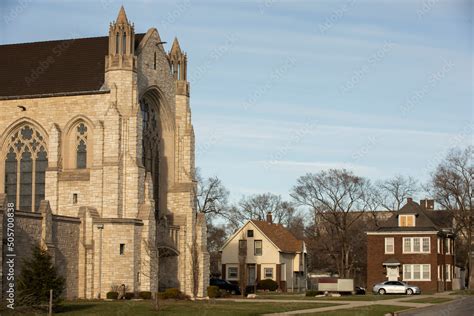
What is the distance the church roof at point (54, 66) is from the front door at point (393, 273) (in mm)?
34156

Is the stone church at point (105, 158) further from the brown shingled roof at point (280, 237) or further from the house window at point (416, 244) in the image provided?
the house window at point (416, 244)

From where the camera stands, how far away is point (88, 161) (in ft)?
189

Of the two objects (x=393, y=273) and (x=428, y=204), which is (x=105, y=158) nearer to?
(x=393, y=273)

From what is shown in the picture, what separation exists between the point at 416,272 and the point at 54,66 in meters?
39.2

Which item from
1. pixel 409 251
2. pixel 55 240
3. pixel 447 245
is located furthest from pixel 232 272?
pixel 55 240

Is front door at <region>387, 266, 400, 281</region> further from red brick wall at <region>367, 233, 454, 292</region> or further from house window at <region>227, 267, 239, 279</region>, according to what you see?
house window at <region>227, 267, 239, 279</region>

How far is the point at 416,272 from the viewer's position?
80.7 meters

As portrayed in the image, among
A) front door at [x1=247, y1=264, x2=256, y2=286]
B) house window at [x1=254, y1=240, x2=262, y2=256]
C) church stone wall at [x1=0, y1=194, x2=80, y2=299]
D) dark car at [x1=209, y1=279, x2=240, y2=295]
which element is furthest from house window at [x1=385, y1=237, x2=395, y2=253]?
church stone wall at [x1=0, y1=194, x2=80, y2=299]

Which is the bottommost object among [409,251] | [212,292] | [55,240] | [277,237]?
[212,292]

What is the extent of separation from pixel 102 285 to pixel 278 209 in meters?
80.8

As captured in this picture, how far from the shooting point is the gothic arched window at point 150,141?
62.2 meters

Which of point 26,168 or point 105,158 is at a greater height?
point 105,158

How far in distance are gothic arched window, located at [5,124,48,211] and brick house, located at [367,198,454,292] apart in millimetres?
35673

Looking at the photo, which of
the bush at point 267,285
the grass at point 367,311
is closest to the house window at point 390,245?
the bush at point 267,285
